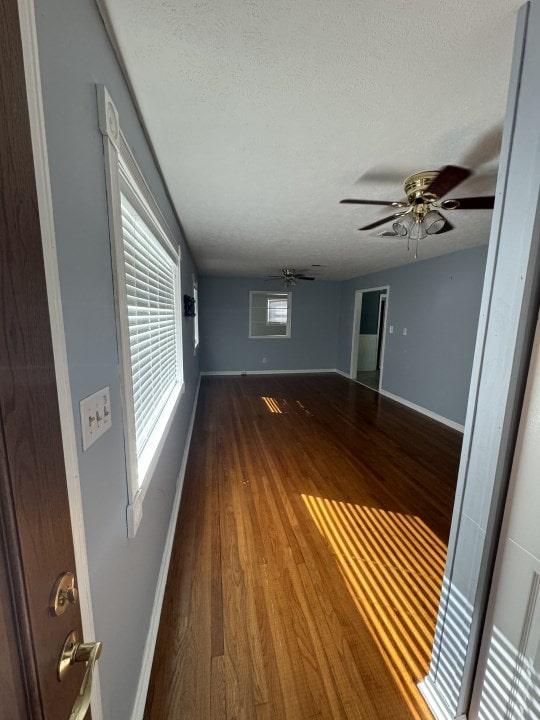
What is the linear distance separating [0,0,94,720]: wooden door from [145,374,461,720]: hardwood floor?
3.53ft

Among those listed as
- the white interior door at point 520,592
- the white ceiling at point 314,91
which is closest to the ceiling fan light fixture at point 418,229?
the white ceiling at point 314,91

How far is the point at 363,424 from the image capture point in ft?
12.8

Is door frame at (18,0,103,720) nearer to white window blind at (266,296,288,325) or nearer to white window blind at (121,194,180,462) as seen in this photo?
white window blind at (121,194,180,462)

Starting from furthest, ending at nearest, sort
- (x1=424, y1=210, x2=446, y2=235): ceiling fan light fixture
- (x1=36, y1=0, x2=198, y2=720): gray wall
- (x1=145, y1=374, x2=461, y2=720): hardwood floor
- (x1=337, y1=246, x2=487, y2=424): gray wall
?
(x1=337, y1=246, x2=487, y2=424): gray wall < (x1=424, y1=210, x2=446, y2=235): ceiling fan light fixture < (x1=145, y1=374, x2=461, y2=720): hardwood floor < (x1=36, y1=0, x2=198, y2=720): gray wall

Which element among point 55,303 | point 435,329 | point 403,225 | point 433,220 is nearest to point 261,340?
point 435,329

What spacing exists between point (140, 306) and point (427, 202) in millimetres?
1875

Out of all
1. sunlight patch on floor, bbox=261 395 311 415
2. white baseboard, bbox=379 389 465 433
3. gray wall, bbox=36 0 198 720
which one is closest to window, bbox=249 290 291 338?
sunlight patch on floor, bbox=261 395 311 415

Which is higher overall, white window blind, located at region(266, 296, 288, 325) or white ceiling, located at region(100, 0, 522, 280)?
white ceiling, located at region(100, 0, 522, 280)

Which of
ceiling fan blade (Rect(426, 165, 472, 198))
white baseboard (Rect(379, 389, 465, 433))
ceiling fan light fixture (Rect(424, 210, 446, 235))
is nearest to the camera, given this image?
ceiling fan blade (Rect(426, 165, 472, 198))

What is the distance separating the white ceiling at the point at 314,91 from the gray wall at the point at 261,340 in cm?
416

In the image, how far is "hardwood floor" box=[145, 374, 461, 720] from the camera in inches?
44.5

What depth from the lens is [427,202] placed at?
183 centimetres

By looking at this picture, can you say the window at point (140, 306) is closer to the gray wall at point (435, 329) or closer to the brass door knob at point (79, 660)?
the brass door knob at point (79, 660)

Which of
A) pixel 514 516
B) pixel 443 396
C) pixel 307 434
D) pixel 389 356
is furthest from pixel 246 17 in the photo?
pixel 389 356
